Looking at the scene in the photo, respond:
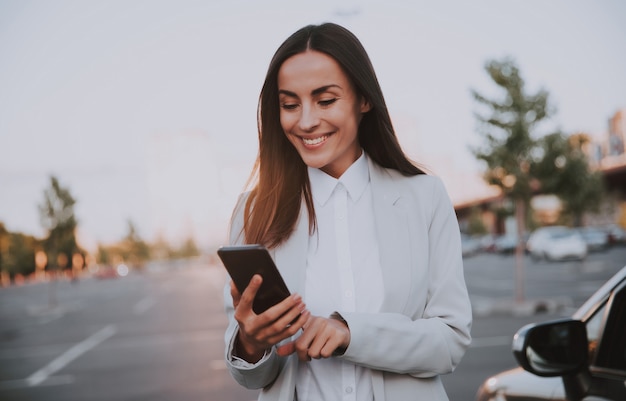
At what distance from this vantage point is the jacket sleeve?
1539mm

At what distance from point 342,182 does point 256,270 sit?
544 mm

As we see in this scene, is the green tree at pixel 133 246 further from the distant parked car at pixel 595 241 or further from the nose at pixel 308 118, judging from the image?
the nose at pixel 308 118

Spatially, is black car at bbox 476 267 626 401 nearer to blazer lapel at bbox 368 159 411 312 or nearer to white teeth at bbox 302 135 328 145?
blazer lapel at bbox 368 159 411 312

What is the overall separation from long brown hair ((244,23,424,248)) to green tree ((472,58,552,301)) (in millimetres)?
12162

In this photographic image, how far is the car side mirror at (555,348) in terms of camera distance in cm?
181

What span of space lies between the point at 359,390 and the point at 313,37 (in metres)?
0.93

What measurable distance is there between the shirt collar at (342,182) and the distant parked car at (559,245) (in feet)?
100

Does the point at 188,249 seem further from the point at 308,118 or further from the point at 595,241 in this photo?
the point at 308,118

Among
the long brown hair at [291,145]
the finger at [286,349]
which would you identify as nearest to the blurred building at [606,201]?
the long brown hair at [291,145]

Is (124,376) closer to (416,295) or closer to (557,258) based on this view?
(416,295)

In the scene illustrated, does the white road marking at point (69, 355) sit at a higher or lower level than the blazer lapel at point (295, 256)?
lower

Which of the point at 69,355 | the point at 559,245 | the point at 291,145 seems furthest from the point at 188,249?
the point at 291,145

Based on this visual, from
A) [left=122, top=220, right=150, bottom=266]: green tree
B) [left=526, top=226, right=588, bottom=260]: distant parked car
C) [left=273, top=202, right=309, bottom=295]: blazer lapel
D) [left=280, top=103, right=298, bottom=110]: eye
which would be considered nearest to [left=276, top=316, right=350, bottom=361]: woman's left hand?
[left=273, top=202, right=309, bottom=295]: blazer lapel

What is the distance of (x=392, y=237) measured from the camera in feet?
5.62
